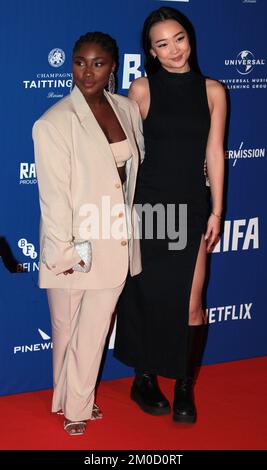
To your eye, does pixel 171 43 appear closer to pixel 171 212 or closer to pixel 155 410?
pixel 171 212

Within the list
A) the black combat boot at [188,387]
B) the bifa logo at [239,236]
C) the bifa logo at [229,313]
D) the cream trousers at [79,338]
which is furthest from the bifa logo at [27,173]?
the bifa logo at [229,313]

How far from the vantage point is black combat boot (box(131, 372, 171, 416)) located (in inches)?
140

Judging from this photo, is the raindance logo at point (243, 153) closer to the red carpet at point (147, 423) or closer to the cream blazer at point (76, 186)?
the cream blazer at point (76, 186)

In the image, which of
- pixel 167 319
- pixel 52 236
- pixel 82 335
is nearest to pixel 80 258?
pixel 52 236

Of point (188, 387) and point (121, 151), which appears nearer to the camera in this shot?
point (121, 151)

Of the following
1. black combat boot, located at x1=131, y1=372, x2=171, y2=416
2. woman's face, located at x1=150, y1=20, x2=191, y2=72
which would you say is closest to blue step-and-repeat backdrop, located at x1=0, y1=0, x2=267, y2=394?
black combat boot, located at x1=131, y1=372, x2=171, y2=416

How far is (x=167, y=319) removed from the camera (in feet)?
11.6

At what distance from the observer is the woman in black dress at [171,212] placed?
328 centimetres

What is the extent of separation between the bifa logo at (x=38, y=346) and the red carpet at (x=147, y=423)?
0.22 metres

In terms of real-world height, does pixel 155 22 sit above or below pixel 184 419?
above

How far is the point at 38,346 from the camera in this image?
376 cm

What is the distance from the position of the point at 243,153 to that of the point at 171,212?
814 millimetres

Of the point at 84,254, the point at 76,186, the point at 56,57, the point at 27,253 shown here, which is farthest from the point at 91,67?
the point at 27,253

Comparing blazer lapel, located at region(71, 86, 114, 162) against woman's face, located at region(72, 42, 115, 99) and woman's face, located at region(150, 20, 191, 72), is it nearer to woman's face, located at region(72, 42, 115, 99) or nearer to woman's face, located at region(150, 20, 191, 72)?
woman's face, located at region(72, 42, 115, 99)
